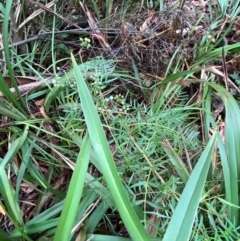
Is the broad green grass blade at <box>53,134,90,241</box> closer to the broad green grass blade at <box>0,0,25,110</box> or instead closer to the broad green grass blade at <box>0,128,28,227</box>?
the broad green grass blade at <box>0,128,28,227</box>

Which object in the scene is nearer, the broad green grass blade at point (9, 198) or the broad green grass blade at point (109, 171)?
the broad green grass blade at point (109, 171)

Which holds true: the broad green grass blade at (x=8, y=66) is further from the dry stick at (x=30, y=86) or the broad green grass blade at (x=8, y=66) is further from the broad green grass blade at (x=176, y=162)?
the broad green grass blade at (x=176, y=162)

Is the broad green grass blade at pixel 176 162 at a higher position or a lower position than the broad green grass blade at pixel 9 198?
higher

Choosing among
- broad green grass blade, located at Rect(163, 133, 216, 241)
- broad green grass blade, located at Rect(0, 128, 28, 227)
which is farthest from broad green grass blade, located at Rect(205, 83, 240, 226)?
broad green grass blade, located at Rect(0, 128, 28, 227)

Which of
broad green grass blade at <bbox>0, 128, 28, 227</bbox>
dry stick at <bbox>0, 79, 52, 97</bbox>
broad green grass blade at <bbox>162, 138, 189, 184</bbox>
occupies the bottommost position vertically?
broad green grass blade at <bbox>0, 128, 28, 227</bbox>

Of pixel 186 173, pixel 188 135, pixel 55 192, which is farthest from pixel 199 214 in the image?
pixel 55 192

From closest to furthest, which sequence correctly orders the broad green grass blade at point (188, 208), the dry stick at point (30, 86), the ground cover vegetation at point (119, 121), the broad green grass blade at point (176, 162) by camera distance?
the broad green grass blade at point (188, 208), the ground cover vegetation at point (119, 121), the broad green grass blade at point (176, 162), the dry stick at point (30, 86)

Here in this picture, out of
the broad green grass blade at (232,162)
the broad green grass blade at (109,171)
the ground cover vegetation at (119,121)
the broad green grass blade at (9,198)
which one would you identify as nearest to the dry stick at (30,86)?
the ground cover vegetation at (119,121)
